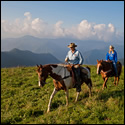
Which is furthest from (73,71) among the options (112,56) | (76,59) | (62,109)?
(112,56)

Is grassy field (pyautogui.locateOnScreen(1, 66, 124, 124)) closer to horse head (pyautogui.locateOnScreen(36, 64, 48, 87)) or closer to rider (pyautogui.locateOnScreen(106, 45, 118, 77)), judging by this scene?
horse head (pyautogui.locateOnScreen(36, 64, 48, 87))

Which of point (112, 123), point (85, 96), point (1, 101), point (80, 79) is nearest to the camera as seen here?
point (112, 123)

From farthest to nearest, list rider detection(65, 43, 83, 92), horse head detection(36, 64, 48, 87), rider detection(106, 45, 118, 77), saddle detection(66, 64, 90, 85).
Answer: rider detection(106, 45, 118, 77) → rider detection(65, 43, 83, 92) → saddle detection(66, 64, 90, 85) → horse head detection(36, 64, 48, 87)

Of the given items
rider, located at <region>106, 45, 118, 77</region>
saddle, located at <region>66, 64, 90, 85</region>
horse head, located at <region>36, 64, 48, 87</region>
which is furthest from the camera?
rider, located at <region>106, 45, 118, 77</region>

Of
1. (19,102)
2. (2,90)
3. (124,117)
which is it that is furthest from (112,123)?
(2,90)

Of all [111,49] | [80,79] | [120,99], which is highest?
[111,49]

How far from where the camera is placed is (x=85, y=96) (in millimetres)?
9797

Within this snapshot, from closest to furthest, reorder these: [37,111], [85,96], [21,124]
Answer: [21,124]
[37,111]
[85,96]

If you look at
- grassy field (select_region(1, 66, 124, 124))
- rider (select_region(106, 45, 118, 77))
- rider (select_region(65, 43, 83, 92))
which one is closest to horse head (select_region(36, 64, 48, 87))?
grassy field (select_region(1, 66, 124, 124))

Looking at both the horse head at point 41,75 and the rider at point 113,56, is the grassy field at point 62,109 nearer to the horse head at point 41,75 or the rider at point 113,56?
the horse head at point 41,75

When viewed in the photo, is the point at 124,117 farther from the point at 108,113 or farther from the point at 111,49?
the point at 111,49

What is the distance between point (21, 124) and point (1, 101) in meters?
4.39

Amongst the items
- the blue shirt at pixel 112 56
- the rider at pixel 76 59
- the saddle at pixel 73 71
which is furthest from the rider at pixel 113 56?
the rider at pixel 76 59

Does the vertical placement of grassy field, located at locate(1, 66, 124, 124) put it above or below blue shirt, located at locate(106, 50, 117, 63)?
below
